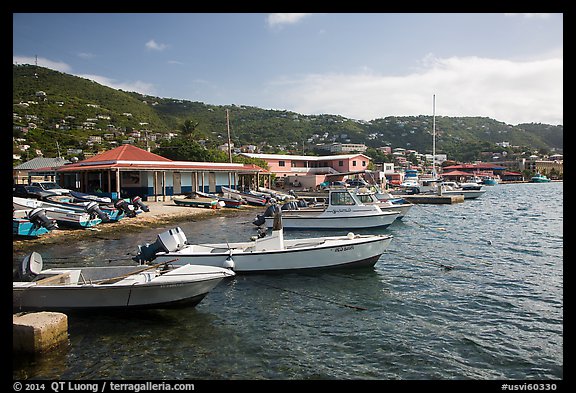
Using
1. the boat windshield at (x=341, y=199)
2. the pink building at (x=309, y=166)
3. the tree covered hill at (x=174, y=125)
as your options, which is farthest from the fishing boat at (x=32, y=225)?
the pink building at (x=309, y=166)

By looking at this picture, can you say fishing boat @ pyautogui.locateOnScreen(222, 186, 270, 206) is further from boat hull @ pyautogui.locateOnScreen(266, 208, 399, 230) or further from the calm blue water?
the calm blue water

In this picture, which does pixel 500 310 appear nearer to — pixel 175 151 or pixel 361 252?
pixel 361 252

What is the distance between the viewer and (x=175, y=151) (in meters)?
50.1

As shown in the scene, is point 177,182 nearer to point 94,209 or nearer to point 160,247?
point 94,209

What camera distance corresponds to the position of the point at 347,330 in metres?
8.38

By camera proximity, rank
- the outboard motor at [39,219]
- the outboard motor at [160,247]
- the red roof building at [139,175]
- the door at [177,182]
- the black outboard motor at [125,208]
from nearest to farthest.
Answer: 1. the outboard motor at [160,247]
2. the outboard motor at [39,219]
3. the black outboard motor at [125,208]
4. the red roof building at [139,175]
5. the door at [177,182]

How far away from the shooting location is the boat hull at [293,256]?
11930mm

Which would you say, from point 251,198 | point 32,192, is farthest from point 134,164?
point 251,198

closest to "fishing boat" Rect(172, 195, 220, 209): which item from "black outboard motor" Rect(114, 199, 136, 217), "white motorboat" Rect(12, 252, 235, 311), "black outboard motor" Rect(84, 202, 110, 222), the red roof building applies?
the red roof building

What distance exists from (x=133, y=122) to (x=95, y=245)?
278 ft

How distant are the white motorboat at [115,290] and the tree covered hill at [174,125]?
1240 inches

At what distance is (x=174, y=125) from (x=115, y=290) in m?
100

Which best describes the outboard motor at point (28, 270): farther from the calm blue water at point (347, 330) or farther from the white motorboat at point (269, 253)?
the white motorboat at point (269, 253)

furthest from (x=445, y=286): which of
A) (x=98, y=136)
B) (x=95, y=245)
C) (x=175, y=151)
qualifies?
(x=98, y=136)
